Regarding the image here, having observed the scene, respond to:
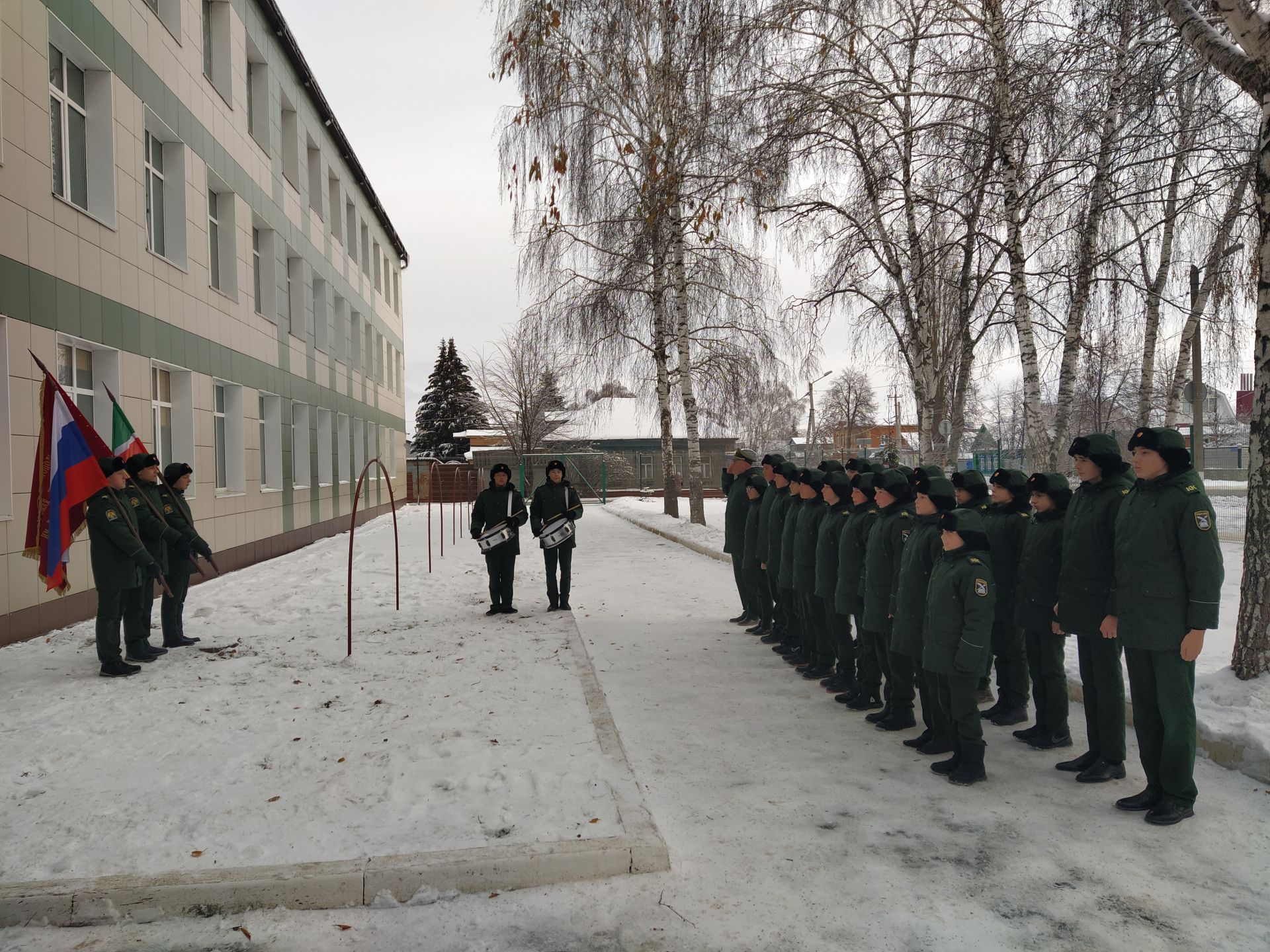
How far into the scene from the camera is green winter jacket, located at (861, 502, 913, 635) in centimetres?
547

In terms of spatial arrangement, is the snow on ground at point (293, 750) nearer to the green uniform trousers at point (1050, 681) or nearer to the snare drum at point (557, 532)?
the snare drum at point (557, 532)

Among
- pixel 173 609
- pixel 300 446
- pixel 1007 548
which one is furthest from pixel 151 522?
pixel 300 446

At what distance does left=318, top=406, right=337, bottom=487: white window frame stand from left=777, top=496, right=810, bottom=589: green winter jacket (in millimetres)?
16116

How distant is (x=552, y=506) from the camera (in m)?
9.77

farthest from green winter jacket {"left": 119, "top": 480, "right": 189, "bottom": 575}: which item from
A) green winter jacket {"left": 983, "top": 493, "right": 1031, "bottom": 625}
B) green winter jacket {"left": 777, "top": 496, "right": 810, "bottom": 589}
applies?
green winter jacket {"left": 983, "top": 493, "right": 1031, "bottom": 625}

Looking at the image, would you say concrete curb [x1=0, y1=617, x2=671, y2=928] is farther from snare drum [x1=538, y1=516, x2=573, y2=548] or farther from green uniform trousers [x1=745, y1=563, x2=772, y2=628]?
snare drum [x1=538, y1=516, x2=573, y2=548]

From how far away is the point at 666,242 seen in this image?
63.5 ft

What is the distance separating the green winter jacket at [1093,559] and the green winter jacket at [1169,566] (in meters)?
0.27

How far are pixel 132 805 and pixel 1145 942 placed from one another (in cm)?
440

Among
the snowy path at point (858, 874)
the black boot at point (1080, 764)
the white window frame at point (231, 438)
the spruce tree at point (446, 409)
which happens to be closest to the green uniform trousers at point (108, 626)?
the snowy path at point (858, 874)

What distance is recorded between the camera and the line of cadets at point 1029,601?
13.1ft

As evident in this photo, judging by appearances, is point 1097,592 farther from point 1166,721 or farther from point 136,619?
point 136,619

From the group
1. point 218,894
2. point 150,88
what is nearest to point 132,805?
point 218,894

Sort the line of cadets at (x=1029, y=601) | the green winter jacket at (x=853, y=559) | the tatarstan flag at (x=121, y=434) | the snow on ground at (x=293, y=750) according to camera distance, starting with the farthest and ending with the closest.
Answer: the tatarstan flag at (x=121, y=434)
the green winter jacket at (x=853, y=559)
the line of cadets at (x=1029, y=601)
the snow on ground at (x=293, y=750)
